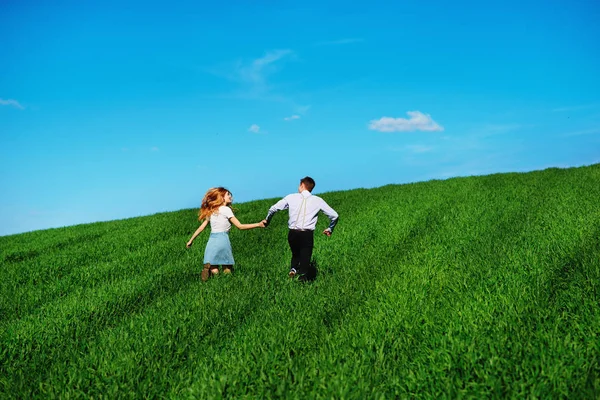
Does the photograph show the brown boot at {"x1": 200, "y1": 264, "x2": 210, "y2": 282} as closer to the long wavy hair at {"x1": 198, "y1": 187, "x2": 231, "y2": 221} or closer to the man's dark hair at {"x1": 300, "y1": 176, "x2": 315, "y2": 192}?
the long wavy hair at {"x1": 198, "y1": 187, "x2": 231, "y2": 221}

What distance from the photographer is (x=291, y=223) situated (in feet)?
28.8

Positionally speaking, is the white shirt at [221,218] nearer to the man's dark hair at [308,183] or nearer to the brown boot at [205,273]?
the brown boot at [205,273]

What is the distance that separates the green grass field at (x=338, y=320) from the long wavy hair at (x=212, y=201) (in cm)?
133

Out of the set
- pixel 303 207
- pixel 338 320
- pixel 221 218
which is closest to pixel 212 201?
pixel 221 218

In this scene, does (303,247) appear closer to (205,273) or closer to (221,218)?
(221,218)

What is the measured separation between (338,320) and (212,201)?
4.07 meters

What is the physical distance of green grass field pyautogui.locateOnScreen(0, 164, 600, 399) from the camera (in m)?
4.39

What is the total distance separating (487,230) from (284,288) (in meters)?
6.25

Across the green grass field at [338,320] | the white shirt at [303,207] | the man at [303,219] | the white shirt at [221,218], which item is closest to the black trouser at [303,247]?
the man at [303,219]

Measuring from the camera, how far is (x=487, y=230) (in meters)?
11.5

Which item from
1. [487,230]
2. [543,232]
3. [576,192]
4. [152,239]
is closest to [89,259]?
[152,239]

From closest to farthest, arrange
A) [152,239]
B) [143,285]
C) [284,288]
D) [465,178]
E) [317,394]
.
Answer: [317,394] < [284,288] < [143,285] < [152,239] < [465,178]

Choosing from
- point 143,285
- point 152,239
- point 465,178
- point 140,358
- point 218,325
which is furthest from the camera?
point 465,178

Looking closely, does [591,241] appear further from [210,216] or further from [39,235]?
[39,235]
